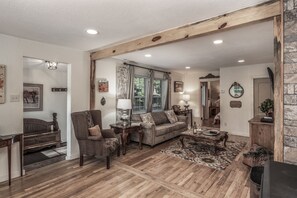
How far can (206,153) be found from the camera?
4.08 m

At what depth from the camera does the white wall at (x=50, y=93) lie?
4.92 meters

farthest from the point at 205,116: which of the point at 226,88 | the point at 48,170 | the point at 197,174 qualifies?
the point at 48,170

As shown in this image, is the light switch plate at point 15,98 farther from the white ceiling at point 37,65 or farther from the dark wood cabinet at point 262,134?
the dark wood cabinet at point 262,134

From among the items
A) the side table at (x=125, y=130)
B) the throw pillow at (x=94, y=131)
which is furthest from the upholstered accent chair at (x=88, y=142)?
the side table at (x=125, y=130)

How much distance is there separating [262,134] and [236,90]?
2736mm

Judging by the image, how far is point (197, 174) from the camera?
10.0 feet

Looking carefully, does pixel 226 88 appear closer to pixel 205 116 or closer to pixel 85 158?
pixel 205 116

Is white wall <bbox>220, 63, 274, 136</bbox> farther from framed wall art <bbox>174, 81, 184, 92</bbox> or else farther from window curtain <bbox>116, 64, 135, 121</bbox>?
window curtain <bbox>116, 64, 135, 121</bbox>

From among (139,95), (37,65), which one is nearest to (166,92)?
(139,95)

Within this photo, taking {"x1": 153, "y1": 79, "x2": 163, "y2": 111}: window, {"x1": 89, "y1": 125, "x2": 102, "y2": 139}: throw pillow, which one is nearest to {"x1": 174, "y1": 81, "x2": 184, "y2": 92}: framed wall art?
{"x1": 153, "y1": 79, "x2": 163, "y2": 111}: window

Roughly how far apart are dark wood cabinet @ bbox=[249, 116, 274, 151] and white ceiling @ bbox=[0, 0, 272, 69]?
1618 mm

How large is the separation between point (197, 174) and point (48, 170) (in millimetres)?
2699

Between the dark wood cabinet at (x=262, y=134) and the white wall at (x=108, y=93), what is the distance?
3306 millimetres

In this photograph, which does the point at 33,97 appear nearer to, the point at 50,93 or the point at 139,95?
the point at 50,93
